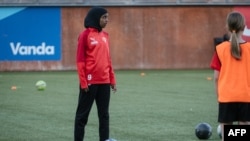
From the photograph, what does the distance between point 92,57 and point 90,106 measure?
68 centimetres

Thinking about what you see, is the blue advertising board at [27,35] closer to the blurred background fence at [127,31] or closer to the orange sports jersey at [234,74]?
the blurred background fence at [127,31]

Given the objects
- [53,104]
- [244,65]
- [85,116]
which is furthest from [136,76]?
[244,65]

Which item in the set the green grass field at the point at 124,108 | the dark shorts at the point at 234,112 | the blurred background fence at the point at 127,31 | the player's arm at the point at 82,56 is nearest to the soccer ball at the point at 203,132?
the green grass field at the point at 124,108

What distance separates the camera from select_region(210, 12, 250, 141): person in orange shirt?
8602 millimetres

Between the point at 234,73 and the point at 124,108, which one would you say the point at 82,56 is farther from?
the point at 124,108

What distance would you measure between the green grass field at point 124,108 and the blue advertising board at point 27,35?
6.15 ft

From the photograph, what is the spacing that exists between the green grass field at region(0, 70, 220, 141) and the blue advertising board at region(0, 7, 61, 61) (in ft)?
6.15

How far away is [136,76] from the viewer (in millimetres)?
24969

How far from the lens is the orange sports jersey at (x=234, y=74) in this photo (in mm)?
8633

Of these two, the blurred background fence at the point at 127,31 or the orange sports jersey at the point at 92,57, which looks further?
the blurred background fence at the point at 127,31

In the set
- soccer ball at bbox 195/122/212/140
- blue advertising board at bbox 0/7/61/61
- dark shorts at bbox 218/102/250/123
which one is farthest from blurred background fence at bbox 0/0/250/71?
dark shorts at bbox 218/102/250/123

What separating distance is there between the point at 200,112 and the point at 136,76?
32.2 ft

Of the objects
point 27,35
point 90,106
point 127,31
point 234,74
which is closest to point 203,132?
point 90,106

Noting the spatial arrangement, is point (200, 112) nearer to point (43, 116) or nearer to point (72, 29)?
point (43, 116)
